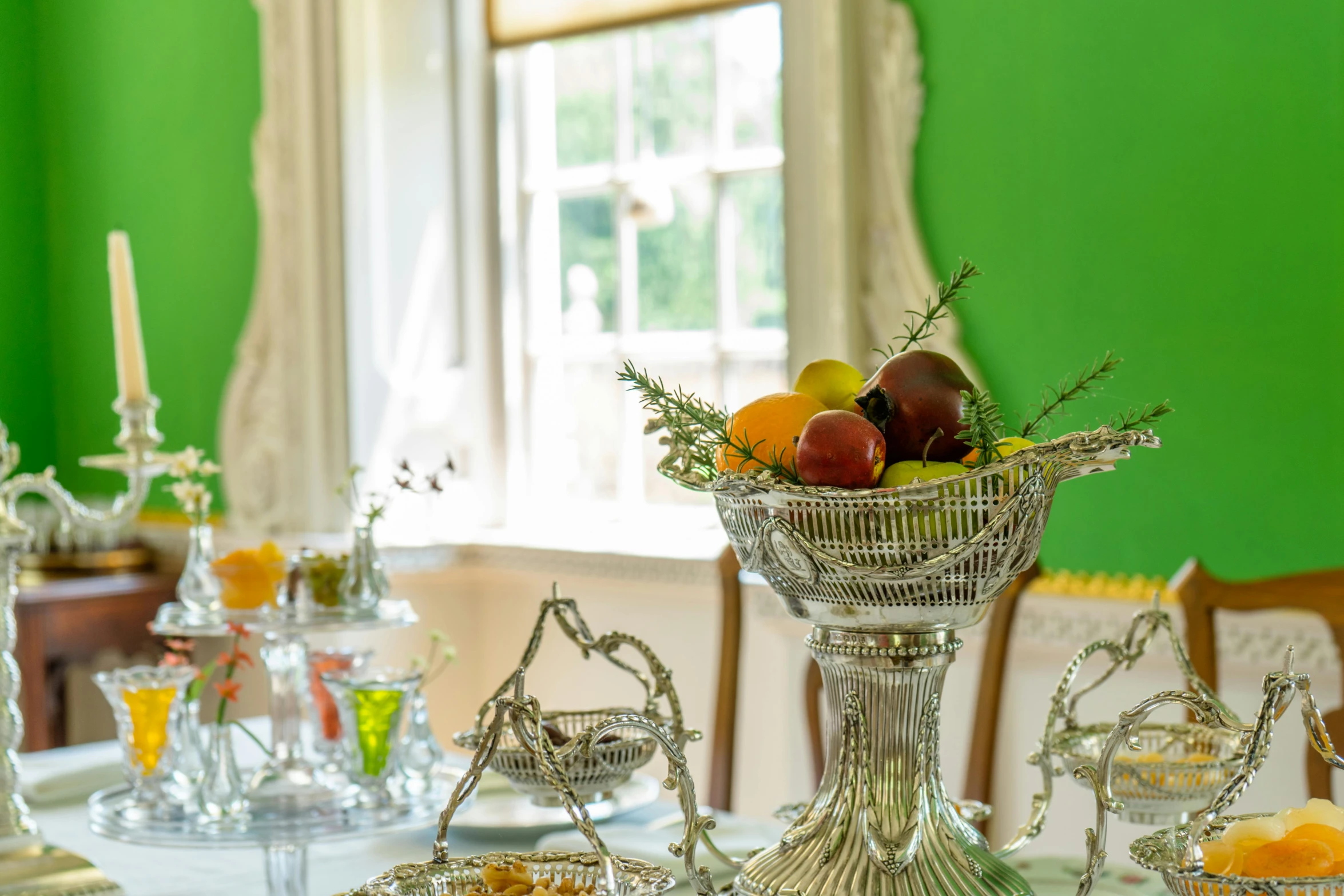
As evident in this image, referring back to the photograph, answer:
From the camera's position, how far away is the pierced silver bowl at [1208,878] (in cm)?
71

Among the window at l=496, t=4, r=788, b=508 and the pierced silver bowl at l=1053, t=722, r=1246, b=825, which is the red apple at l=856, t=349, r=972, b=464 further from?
the window at l=496, t=4, r=788, b=508

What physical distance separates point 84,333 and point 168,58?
2.53 feet

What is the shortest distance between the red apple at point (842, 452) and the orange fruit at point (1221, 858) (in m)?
0.26

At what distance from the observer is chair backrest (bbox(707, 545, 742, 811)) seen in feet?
6.25

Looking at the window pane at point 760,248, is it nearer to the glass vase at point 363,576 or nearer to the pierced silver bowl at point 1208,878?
the glass vase at point 363,576

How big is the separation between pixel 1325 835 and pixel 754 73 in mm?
2341

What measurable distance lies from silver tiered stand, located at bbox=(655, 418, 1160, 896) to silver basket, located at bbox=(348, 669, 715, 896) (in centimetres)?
5

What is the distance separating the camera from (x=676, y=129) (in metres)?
3.05

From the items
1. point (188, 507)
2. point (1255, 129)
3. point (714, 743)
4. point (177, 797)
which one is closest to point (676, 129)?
point (1255, 129)

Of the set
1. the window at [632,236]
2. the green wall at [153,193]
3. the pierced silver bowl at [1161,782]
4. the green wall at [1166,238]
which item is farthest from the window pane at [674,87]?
the pierced silver bowl at [1161,782]

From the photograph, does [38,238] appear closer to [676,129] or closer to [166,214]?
[166,214]

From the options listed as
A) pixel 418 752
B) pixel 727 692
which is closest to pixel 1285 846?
pixel 418 752

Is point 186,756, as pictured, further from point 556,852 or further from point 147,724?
point 556,852

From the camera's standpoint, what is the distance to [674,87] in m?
3.04
